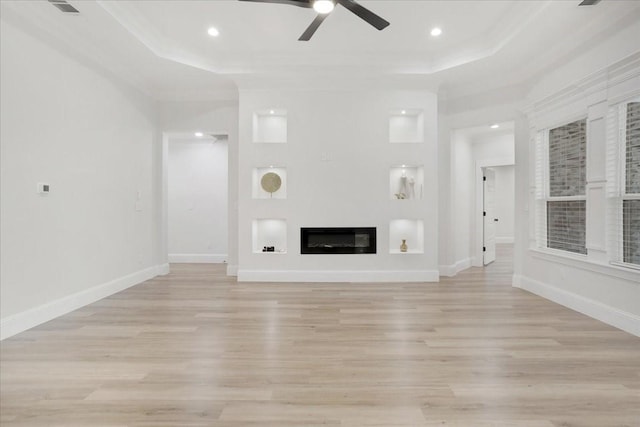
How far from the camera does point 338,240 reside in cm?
545

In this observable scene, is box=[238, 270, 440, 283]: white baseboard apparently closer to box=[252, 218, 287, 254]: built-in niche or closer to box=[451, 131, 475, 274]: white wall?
box=[252, 218, 287, 254]: built-in niche

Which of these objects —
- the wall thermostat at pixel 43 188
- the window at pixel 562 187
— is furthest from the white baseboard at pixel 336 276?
the wall thermostat at pixel 43 188

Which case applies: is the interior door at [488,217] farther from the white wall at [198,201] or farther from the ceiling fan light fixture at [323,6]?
the white wall at [198,201]

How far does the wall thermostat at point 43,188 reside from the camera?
3.40 meters

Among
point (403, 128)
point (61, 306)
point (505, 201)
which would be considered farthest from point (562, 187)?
point (505, 201)

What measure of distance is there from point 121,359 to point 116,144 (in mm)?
3276

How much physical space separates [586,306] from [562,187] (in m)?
1.48

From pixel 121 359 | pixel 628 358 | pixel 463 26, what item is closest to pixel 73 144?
pixel 121 359

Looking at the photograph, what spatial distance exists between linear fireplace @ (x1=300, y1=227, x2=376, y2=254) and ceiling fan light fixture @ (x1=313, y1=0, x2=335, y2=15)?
10.1 feet

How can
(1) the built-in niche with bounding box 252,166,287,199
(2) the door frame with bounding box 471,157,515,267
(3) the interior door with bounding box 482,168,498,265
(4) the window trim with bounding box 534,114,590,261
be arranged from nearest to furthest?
(4) the window trim with bounding box 534,114,590,261
(1) the built-in niche with bounding box 252,166,287,199
(2) the door frame with bounding box 471,157,515,267
(3) the interior door with bounding box 482,168,498,265

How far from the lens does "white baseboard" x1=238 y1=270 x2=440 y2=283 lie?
5.37 metres

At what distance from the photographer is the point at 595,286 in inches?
142

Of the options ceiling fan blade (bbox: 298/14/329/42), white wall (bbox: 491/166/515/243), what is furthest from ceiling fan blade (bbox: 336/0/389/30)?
white wall (bbox: 491/166/515/243)

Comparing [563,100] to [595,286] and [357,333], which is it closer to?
[595,286]
